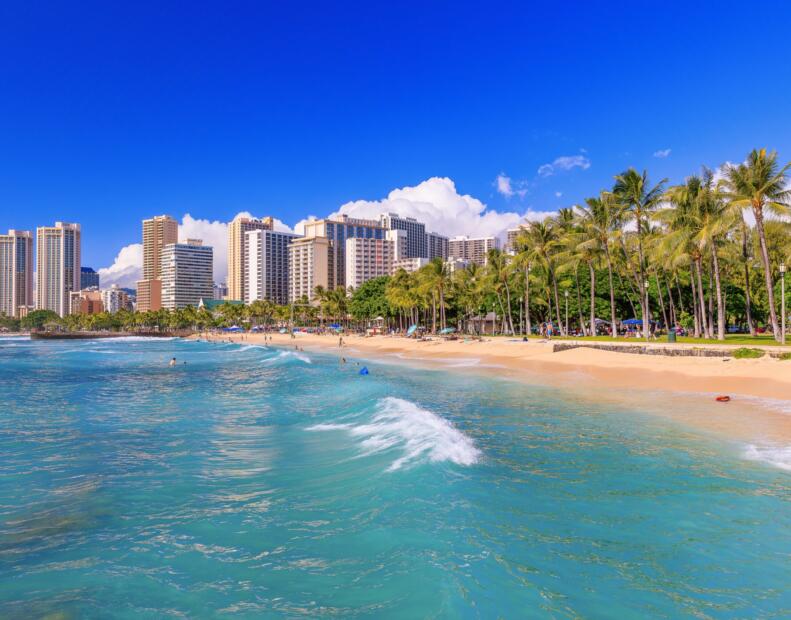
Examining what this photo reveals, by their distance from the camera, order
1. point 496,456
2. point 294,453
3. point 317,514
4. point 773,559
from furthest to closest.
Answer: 1. point 294,453
2. point 496,456
3. point 317,514
4. point 773,559

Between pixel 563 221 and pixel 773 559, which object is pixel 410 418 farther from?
pixel 563 221

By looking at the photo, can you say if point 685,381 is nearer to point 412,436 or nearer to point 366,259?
point 412,436

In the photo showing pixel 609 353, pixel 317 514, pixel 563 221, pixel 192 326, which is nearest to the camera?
pixel 317 514

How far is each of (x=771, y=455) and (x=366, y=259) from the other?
18229 centimetres

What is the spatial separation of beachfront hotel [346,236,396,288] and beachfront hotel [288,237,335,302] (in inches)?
345

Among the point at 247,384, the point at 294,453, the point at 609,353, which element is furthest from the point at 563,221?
the point at 294,453

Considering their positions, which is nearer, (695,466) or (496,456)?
(695,466)

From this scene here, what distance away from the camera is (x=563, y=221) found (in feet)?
187

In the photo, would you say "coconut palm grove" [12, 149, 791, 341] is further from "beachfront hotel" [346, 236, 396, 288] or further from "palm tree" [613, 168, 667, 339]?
"beachfront hotel" [346, 236, 396, 288]

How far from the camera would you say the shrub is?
2539 cm

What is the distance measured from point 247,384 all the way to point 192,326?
149 meters

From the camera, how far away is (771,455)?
10.3m

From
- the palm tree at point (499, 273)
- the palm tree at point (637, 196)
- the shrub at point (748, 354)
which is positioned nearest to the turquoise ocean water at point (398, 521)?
the shrub at point (748, 354)

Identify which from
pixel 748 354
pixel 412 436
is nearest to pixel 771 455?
pixel 412 436
